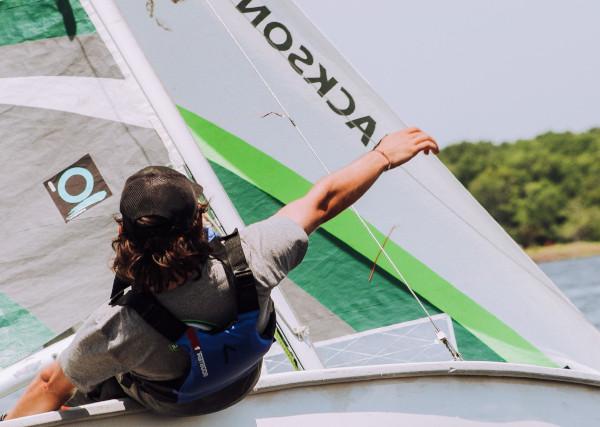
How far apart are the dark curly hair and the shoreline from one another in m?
19.3

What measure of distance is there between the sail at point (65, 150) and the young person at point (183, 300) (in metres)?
0.89

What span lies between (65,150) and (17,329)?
472 millimetres

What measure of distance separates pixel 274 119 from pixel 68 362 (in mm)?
1580

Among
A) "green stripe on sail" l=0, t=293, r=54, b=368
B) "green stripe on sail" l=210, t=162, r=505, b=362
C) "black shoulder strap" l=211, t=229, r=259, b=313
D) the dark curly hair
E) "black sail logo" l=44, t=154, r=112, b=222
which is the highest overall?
"black shoulder strap" l=211, t=229, r=259, b=313

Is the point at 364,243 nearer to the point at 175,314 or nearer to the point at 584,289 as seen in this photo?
the point at 175,314

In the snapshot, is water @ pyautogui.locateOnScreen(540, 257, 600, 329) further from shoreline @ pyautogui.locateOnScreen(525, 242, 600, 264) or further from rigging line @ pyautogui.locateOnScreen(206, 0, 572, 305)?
shoreline @ pyautogui.locateOnScreen(525, 242, 600, 264)

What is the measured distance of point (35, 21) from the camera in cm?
Result: 288

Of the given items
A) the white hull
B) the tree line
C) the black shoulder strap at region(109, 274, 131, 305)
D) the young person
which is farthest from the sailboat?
the tree line

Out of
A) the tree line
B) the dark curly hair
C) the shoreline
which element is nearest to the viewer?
the dark curly hair

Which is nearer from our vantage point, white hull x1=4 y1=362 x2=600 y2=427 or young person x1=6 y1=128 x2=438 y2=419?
young person x1=6 y1=128 x2=438 y2=419

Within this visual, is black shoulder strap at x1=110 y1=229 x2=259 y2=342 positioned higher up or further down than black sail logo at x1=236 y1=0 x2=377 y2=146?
further down

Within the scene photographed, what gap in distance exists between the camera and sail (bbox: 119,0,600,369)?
3188 millimetres

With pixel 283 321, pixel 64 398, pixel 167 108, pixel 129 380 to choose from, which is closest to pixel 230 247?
pixel 129 380

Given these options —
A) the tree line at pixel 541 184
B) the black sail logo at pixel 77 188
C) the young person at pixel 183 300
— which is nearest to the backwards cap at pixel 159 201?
the young person at pixel 183 300
